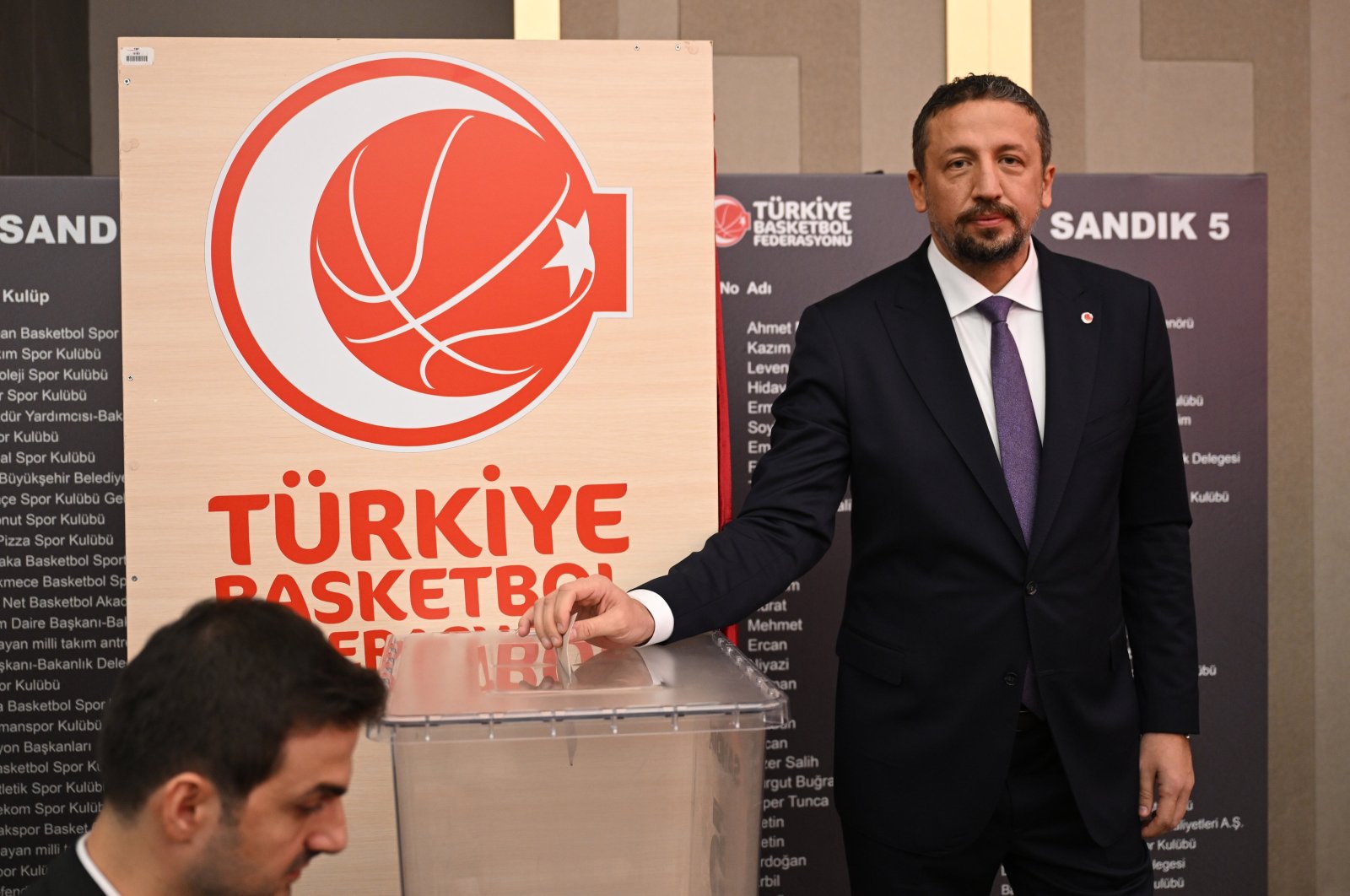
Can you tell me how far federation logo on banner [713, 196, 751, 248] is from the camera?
2688mm

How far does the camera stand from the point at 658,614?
1.52 m

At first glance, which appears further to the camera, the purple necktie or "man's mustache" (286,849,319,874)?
the purple necktie

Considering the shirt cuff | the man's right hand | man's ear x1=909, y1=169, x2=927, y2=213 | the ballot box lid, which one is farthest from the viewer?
man's ear x1=909, y1=169, x2=927, y2=213

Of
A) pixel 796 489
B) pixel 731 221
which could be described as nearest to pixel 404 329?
pixel 796 489

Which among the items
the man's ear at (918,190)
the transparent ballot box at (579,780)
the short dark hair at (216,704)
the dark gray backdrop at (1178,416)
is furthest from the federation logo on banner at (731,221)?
the short dark hair at (216,704)

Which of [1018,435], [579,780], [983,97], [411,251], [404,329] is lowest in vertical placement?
[579,780]

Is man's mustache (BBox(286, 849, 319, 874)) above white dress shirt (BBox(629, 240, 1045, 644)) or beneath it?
beneath

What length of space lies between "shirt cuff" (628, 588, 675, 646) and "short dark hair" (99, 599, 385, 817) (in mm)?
558

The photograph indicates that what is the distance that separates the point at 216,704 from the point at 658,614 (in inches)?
25.9

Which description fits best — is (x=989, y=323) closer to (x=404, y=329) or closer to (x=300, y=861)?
(x=404, y=329)

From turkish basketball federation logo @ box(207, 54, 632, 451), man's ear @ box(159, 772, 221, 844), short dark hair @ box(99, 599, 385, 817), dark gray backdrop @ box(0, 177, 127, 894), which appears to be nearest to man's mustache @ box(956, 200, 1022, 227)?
turkish basketball federation logo @ box(207, 54, 632, 451)

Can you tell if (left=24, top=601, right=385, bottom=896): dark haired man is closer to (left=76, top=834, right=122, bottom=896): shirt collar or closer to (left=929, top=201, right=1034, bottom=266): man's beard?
(left=76, top=834, right=122, bottom=896): shirt collar

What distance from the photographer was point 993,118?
1.64 metres

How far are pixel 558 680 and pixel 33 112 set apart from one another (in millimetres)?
3361
